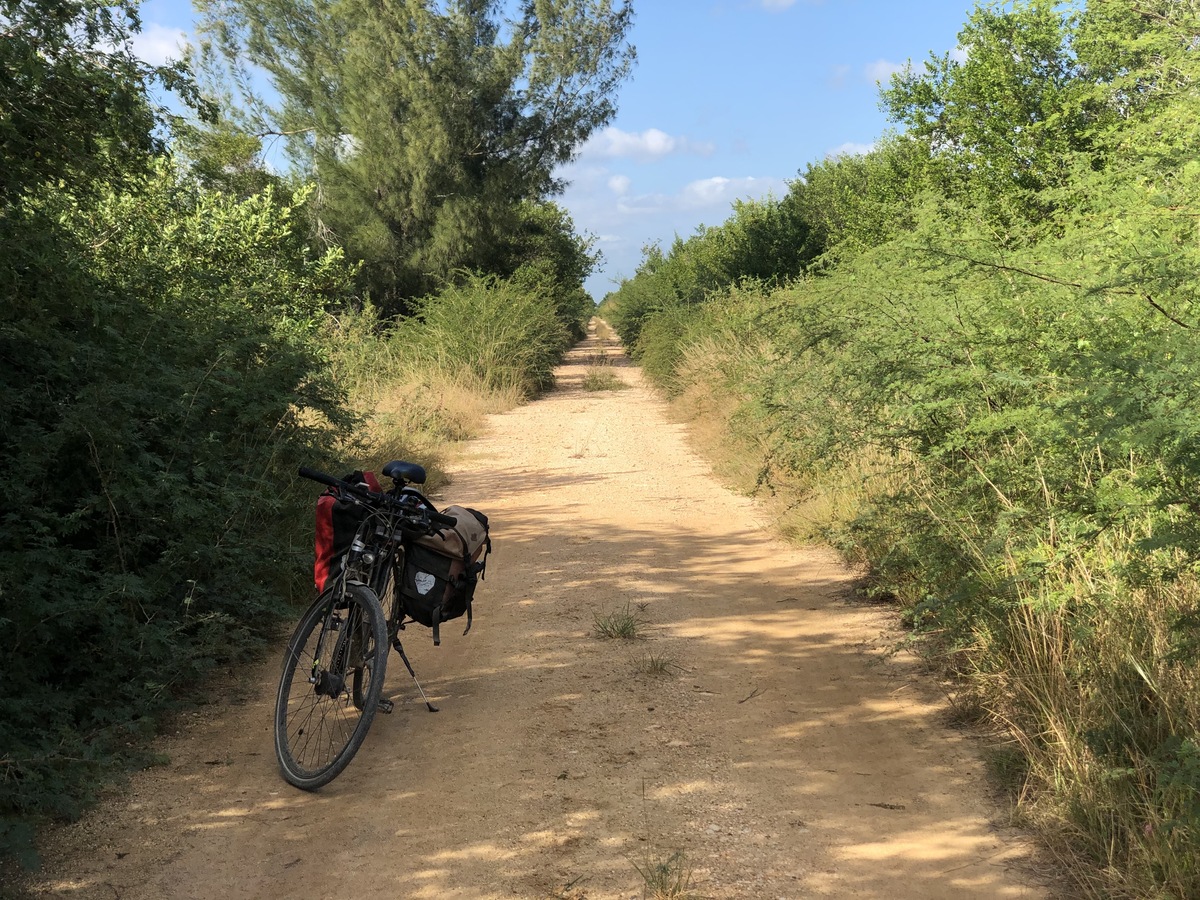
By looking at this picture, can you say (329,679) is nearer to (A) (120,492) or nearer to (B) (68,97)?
(A) (120,492)

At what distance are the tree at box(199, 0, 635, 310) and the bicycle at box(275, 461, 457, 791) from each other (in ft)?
82.5

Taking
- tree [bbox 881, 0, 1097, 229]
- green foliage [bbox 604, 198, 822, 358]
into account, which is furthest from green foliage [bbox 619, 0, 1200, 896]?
green foliage [bbox 604, 198, 822, 358]

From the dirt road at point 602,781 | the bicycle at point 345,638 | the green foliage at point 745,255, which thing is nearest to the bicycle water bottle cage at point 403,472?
the bicycle at point 345,638

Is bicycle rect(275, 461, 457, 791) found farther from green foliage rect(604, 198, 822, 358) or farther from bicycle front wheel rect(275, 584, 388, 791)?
green foliage rect(604, 198, 822, 358)

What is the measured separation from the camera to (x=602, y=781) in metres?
3.94

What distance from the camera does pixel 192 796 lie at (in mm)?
3861

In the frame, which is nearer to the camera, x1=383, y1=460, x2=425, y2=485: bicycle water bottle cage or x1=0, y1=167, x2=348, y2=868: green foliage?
x1=0, y1=167, x2=348, y2=868: green foliage

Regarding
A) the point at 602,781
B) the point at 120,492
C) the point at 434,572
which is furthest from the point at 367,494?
the point at 602,781

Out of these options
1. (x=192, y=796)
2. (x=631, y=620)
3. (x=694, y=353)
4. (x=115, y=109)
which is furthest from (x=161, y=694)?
(x=694, y=353)

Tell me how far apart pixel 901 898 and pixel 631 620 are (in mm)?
2990

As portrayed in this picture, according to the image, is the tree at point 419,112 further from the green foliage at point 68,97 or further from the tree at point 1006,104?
the green foliage at point 68,97

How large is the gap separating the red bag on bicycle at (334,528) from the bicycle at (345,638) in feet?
0.12

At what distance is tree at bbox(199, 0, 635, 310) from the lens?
91.7 feet

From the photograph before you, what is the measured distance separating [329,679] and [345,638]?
18cm
